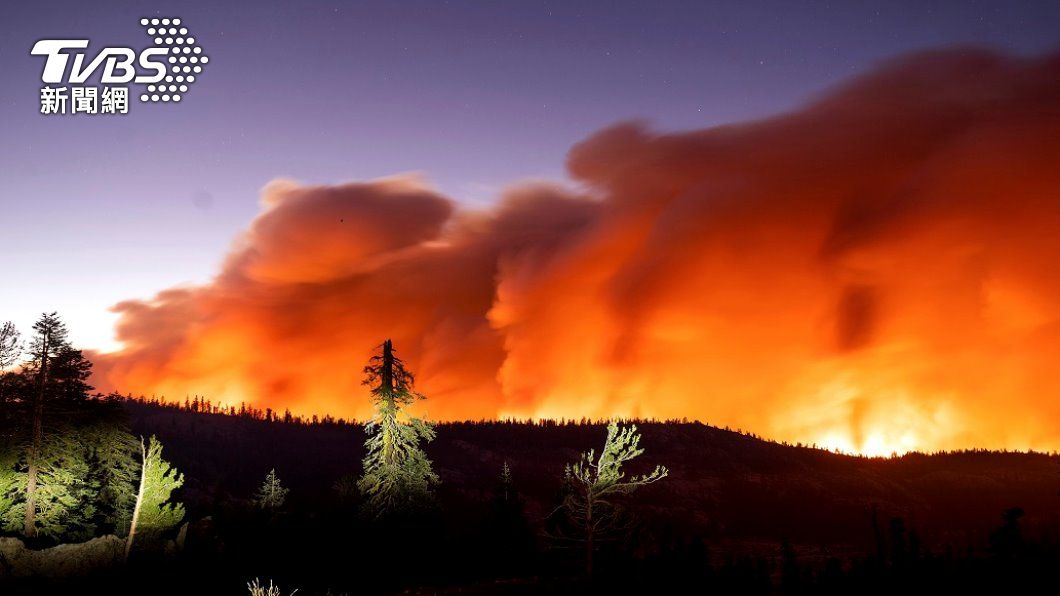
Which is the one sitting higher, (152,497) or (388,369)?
(388,369)

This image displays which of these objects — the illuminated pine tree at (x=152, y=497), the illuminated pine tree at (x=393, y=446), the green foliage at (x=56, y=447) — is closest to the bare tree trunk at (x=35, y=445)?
the green foliage at (x=56, y=447)

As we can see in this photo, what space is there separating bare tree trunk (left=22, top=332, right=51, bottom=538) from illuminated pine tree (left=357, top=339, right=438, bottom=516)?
63.5 ft

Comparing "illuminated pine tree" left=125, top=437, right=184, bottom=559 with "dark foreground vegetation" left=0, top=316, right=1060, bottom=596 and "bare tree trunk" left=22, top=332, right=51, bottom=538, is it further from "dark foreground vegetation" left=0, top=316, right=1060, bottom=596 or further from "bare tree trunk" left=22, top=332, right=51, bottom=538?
Answer: "bare tree trunk" left=22, top=332, right=51, bottom=538

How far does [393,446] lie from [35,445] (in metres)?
21.5

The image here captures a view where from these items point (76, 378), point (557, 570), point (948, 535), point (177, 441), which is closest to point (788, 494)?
point (948, 535)

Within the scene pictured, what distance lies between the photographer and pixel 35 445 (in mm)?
43406

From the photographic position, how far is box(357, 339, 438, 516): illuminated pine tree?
1532 inches

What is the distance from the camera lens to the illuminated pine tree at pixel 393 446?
128 feet

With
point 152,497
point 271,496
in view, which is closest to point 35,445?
point 152,497

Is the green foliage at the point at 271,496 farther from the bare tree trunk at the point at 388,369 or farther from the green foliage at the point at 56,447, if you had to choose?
the bare tree trunk at the point at 388,369

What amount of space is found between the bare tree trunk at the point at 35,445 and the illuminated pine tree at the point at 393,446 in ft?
63.5

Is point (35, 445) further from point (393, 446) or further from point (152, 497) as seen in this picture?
point (393, 446)

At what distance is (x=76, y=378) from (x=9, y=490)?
753 centimetres

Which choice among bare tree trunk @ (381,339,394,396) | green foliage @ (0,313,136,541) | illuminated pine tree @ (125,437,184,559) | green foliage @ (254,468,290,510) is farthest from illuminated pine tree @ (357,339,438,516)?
green foliage @ (254,468,290,510)
